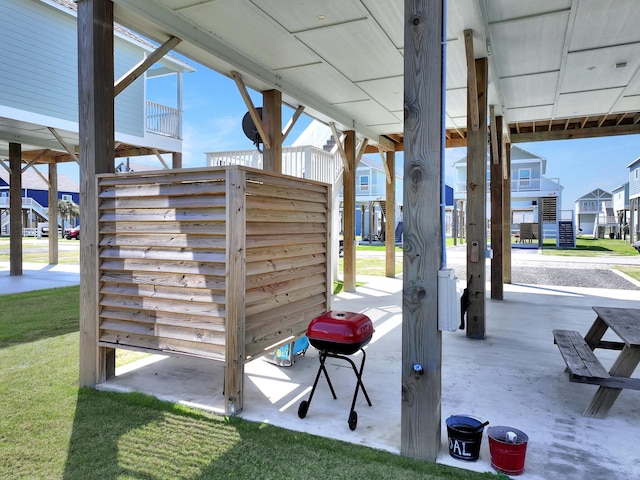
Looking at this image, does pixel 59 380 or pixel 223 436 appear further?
pixel 59 380

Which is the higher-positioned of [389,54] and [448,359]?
[389,54]

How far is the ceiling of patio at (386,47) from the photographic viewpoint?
12.4ft

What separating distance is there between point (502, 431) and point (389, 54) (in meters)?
3.93

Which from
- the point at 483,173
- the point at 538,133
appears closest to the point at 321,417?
the point at 483,173

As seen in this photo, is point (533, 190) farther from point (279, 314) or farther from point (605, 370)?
point (279, 314)

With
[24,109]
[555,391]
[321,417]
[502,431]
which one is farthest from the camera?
[24,109]

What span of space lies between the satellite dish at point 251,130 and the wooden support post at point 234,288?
3539mm

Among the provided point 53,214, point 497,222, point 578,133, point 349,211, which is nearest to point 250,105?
point 349,211

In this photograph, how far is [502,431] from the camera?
238 cm

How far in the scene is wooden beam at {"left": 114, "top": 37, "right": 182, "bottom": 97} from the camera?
3723 mm

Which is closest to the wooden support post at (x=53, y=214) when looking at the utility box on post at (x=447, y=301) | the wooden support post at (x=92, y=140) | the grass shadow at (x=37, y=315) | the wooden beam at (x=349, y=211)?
the grass shadow at (x=37, y=315)

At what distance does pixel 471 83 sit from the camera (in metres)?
4.61

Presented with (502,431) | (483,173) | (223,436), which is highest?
(483,173)

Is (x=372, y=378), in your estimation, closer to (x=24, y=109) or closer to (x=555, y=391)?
(x=555, y=391)
